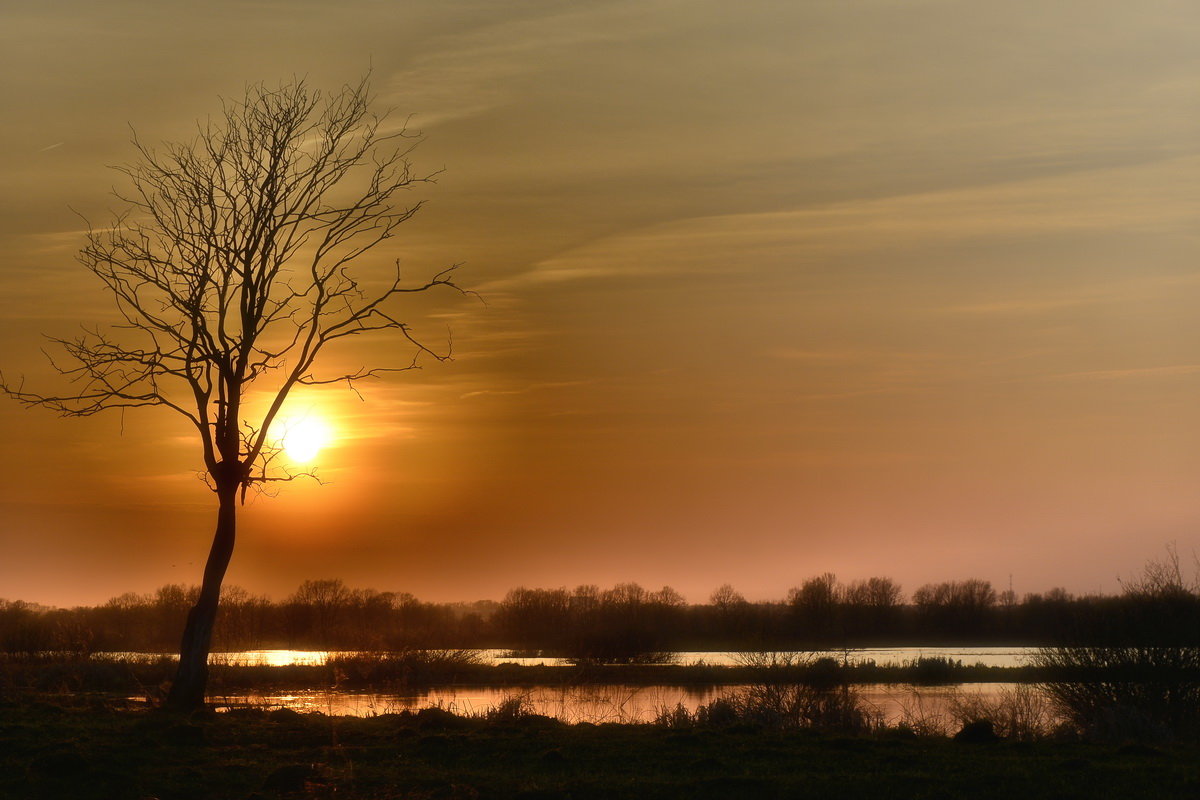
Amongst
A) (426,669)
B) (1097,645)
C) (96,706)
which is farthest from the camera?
(426,669)

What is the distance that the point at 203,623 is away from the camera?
65.6ft

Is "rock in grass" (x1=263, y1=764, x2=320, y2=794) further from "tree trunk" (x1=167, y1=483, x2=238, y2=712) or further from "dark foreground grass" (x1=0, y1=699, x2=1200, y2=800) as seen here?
"tree trunk" (x1=167, y1=483, x2=238, y2=712)

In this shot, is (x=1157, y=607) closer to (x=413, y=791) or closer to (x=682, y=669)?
(x=413, y=791)

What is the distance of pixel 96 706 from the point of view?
19.5 m

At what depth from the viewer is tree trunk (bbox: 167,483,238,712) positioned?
64.1 ft

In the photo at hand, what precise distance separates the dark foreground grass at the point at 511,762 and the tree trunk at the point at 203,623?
34.4 inches

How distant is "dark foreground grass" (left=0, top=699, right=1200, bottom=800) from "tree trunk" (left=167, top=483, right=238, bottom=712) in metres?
0.87

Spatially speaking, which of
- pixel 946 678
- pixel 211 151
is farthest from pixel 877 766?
pixel 946 678

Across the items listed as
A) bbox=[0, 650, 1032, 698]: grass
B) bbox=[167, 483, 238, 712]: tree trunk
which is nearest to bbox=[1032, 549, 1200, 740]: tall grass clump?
bbox=[0, 650, 1032, 698]: grass

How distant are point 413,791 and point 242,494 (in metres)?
9.03

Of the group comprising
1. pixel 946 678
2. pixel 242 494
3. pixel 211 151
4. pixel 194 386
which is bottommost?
pixel 946 678

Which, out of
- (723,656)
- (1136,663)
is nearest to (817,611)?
(723,656)

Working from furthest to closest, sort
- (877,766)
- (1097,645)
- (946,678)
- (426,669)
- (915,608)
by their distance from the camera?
(915,608), (946,678), (426,669), (1097,645), (877,766)

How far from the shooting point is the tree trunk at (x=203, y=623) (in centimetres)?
1953
